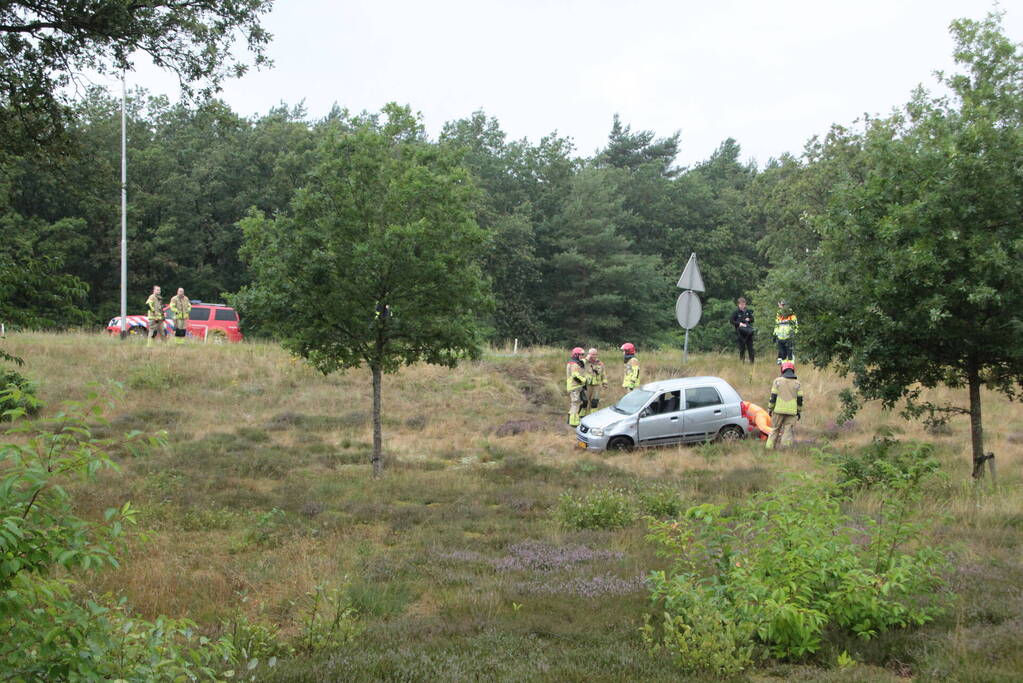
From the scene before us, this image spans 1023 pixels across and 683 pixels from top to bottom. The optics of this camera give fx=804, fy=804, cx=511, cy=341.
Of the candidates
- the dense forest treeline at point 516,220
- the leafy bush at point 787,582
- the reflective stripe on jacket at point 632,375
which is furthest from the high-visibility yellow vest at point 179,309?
the leafy bush at point 787,582

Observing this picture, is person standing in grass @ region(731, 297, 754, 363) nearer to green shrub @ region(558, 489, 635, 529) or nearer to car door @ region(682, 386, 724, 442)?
→ car door @ region(682, 386, 724, 442)

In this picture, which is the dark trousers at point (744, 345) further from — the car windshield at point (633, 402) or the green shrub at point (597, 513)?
the green shrub at point (597, 513)

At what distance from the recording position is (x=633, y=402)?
18.2 metres

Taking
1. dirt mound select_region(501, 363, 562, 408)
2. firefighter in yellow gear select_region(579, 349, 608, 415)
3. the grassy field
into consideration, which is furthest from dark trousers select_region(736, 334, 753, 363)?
firefighter in yellow gear select_region(579, 349, 608, 415)

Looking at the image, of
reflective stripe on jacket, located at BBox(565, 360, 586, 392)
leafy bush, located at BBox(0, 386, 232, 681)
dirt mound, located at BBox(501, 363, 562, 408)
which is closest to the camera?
leafy bush, located at BBox(0, 386, 232, 681)

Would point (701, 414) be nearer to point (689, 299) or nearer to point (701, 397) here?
point (701, 397)

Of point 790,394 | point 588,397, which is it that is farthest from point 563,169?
point 790,394

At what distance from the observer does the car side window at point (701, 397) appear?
1784 centimetres

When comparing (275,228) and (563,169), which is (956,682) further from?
(563,169)

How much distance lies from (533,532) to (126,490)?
631 cm

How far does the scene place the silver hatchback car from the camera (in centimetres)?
1756

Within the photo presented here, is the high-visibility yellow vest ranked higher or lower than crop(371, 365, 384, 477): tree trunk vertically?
higher

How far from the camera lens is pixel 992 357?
11.3 m

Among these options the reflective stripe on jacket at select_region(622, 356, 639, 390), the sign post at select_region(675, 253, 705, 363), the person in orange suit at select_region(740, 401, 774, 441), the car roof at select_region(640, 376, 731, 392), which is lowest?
the person in orange suit at select_region(740, 401, 774, 441)
